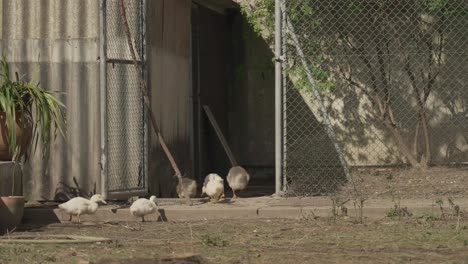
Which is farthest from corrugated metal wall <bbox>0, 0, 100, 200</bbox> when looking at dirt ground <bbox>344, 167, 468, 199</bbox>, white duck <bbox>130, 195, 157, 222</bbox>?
dirt ground <bbox>344, 167, 468, 199</bbox>

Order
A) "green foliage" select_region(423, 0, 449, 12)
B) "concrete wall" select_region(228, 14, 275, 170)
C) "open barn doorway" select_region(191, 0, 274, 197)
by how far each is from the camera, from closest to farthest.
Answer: "green foliage" select_region(423, 0, 449, 12), "open barn doorway" select_region(191, 0, 274, 197), "concrete wall" select_region(228, 14, 275, 170)

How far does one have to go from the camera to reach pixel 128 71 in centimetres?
1122

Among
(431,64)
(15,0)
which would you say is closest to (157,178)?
(15,0)

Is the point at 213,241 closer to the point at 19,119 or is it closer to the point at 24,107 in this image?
the point at 19,119

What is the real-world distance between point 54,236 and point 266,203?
278cm

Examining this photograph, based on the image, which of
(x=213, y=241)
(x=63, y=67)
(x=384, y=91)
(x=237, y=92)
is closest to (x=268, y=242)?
(x=213, y=241)

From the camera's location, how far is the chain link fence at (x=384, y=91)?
13727 millimetres

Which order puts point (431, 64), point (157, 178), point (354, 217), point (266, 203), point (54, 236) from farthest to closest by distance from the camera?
point (431, 64), point (157, 178), point (266, 203), point (354, 217), point (54, 236)

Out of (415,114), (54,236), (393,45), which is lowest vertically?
(54,236)

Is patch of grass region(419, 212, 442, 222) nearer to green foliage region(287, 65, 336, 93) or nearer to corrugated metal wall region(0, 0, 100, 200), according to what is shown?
green foliage region(287, 65, 336, 93)

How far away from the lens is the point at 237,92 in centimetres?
1603

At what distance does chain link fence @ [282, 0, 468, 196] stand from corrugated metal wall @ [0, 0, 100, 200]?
3.34 metres

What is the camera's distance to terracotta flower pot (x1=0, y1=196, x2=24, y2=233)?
9.50 m

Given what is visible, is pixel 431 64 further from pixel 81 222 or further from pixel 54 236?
pixel 54 236
